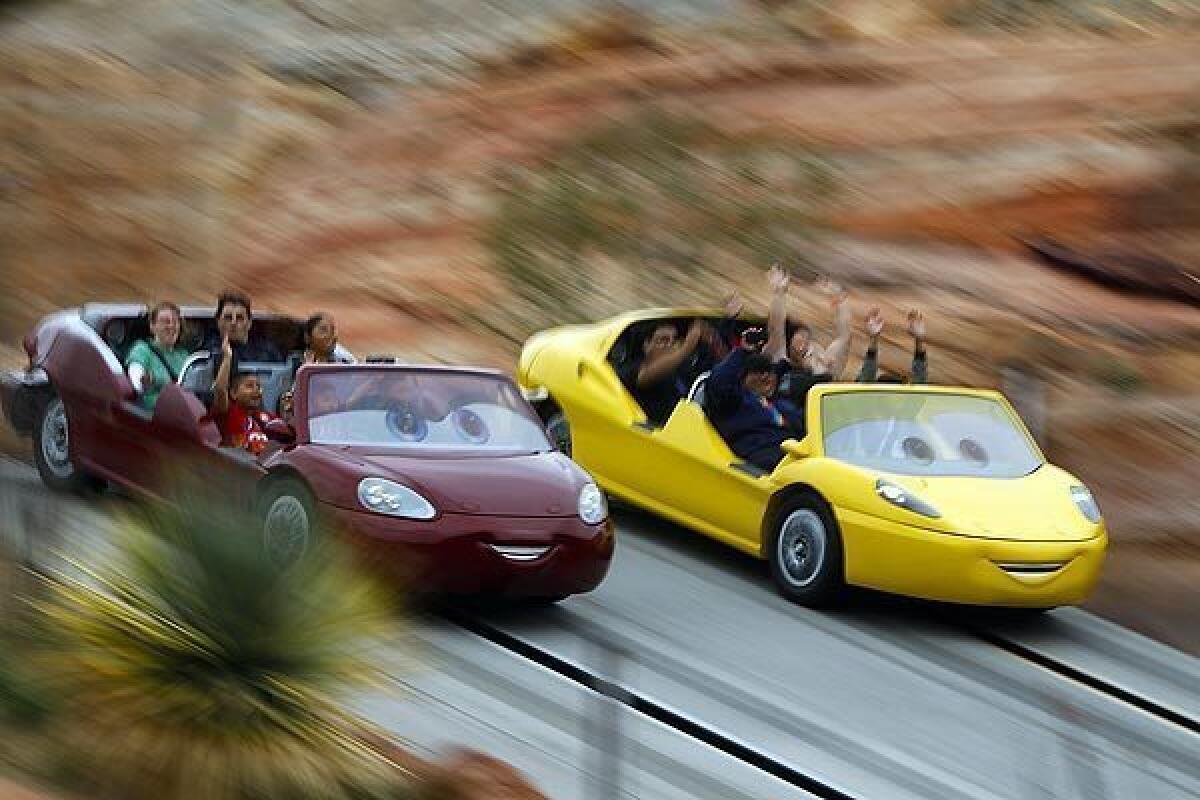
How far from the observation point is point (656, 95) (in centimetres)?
2367

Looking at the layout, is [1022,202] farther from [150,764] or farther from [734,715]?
[150,764]

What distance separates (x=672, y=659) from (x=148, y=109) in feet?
50.4

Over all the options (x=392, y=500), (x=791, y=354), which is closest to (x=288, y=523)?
(x=392, y=500)

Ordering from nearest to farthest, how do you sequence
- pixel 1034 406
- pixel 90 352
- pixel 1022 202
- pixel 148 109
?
pixel 90 352 → pixel 1034 406 → pixel 1022 202 → pixel 148 109

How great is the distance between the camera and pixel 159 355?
13.9 metres

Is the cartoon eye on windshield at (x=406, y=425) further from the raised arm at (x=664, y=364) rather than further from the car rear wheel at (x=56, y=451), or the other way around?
the raised arm at (x=664, y=364)

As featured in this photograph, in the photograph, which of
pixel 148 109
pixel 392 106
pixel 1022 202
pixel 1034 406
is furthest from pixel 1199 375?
pixel 148 109

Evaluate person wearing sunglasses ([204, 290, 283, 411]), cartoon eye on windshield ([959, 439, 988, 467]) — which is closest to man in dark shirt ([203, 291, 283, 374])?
person wearing sunglasses ([204, 290, 283, 411])

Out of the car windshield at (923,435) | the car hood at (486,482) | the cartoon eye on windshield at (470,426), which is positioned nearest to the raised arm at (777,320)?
the car windshield at (923,435)

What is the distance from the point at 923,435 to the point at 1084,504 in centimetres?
99

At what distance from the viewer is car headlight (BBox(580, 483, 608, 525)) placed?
1175 cm

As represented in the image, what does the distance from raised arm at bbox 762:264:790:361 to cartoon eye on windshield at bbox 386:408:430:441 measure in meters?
2.92

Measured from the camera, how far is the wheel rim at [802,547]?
12.9m

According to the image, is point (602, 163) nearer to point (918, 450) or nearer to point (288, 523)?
point (918, 450)
